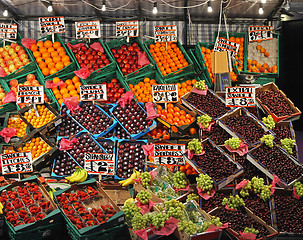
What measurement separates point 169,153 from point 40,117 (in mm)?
2053

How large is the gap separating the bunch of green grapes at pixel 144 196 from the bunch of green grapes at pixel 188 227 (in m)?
0.51

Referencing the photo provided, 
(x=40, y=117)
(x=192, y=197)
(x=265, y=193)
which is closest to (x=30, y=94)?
(x=40, y=117)

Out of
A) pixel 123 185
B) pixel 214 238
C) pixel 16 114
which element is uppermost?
pixel 16 114

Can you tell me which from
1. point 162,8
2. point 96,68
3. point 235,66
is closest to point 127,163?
point 96,68

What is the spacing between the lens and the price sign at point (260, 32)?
635 cm

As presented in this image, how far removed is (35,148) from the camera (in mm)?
4945

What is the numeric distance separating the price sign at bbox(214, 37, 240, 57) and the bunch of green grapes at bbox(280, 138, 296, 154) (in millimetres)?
2067

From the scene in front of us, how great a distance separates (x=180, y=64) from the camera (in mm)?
5984

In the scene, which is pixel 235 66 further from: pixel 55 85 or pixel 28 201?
pixel 28 201

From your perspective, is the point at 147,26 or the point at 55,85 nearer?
the point at 55,85

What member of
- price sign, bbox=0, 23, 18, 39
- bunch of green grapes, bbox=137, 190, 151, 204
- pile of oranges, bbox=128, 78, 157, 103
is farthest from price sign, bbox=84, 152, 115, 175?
price sign, bbox=0, 23, 18, 39

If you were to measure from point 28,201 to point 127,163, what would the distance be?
4.77 feet

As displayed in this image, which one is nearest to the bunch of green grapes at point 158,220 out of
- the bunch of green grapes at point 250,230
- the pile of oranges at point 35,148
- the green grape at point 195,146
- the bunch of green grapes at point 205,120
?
the bunch of green grapes at point 250,230

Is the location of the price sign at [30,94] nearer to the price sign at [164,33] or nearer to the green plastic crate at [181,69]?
the green plastic crate at [181,69]
